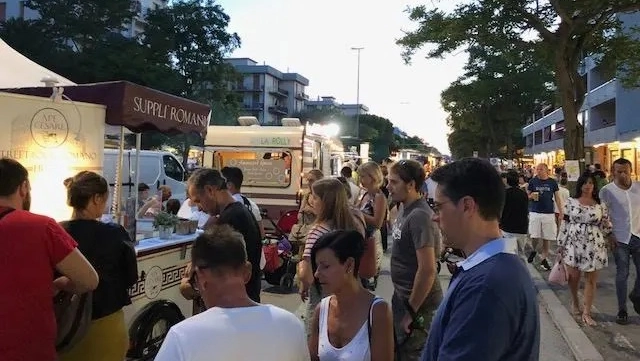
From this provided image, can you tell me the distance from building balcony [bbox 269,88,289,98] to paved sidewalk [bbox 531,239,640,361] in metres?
95.9

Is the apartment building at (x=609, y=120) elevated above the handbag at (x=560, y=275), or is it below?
above

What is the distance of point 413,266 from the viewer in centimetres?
362

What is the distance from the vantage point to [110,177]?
1599 centimetres

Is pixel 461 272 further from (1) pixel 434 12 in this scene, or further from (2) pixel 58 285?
(1) pixel 434 12

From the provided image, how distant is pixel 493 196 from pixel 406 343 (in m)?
1.80

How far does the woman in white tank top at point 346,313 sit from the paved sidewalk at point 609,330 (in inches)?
164

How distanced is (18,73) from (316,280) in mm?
5511

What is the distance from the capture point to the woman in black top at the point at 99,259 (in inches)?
133

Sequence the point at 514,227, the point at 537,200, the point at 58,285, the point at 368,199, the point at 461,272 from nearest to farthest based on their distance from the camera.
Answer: the point at 461,272 < the point at 58,285 < the point at 368,199 < the point at 514,227 < the point at 537,200

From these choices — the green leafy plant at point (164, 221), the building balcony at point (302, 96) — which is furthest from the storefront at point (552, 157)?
the building balcony at point (302, 96)

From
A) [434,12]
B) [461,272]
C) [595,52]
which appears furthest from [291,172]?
[461,272]

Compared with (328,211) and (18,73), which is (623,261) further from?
(18,73)

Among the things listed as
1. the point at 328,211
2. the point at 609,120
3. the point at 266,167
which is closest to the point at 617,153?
the point at 609,120

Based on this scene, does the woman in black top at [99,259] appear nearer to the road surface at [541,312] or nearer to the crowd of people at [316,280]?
the crowd of people at [316,280]
